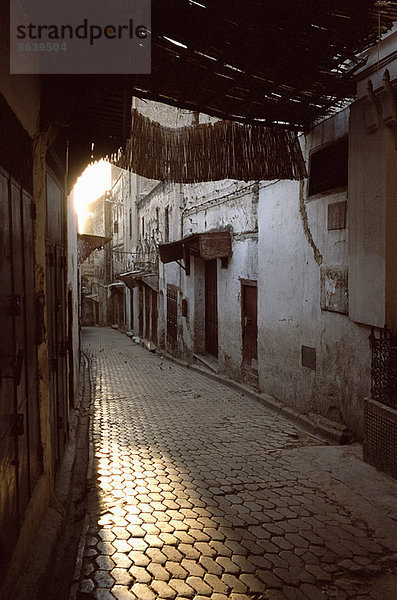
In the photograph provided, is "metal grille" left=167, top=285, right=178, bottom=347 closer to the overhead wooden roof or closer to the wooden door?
the wooden door

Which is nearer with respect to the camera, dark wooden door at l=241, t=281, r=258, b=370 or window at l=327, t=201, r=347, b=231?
window at l=327, t=201, r=347, b=231

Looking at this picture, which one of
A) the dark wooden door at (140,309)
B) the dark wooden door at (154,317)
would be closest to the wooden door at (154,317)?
the dark wooden door at (154,317)

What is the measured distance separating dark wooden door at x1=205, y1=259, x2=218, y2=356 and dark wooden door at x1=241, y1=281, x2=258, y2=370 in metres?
2.61

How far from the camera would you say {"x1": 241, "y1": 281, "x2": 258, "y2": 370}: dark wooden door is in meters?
9.93

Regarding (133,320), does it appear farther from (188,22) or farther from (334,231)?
(188,22)

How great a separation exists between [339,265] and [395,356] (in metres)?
1.87

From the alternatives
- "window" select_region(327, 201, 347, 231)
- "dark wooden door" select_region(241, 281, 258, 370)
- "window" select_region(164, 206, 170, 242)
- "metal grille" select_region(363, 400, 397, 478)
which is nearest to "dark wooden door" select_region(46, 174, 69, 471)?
"metal grille" select_region(363, 400, 397, 478)

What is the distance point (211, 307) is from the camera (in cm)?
1350

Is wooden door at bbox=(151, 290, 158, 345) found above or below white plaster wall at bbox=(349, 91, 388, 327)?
below

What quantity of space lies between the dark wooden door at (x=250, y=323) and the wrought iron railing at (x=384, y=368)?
14.8ft

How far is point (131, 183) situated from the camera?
27281mm

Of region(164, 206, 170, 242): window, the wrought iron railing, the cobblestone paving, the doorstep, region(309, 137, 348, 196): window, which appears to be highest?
region(164, 206, 170, 242): window

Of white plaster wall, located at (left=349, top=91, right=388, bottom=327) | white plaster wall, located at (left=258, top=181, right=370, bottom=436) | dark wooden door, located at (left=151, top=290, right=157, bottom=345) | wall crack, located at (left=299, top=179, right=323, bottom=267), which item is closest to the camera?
white plaster wall, located at (left=349, top=91, right=388, bottom=327)

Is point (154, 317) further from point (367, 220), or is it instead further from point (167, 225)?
point (367, 220)
